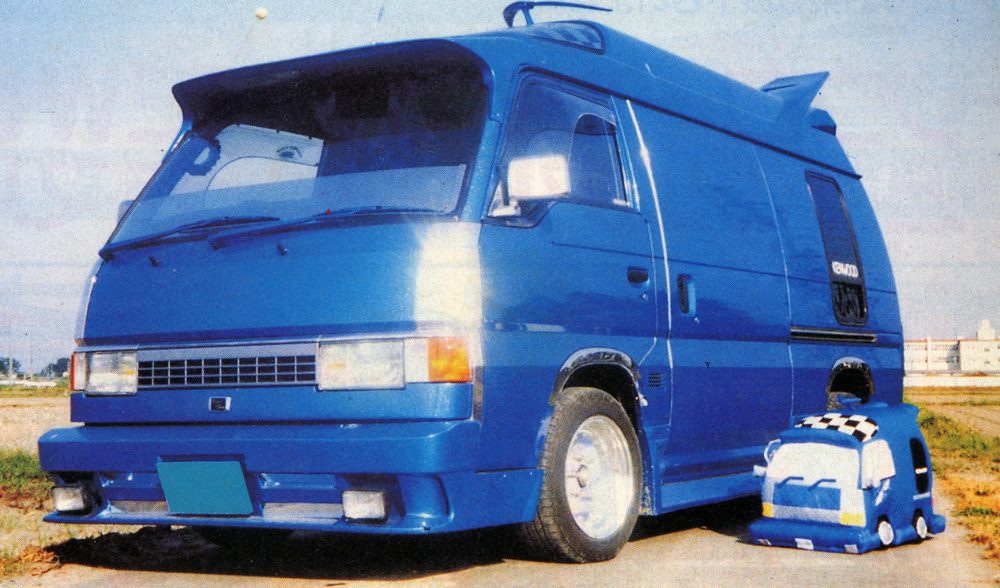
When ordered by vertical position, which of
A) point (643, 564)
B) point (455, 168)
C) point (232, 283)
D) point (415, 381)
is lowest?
point (643, 564)

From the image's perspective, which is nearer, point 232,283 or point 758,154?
point 232,283

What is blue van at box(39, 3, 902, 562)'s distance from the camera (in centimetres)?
504

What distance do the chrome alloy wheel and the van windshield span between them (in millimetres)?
1448

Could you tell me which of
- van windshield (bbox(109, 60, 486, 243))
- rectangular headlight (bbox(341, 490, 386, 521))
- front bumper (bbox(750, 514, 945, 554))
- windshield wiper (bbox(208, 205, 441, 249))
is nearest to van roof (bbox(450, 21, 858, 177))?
van windshield (bbox(109, 60, 486, 243))

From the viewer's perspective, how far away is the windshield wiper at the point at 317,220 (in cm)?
527

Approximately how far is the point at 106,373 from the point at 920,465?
437 centimetres

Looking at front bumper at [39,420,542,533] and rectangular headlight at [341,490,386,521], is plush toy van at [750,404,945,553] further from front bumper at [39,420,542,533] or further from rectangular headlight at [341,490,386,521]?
rectangular headlight at [341,490,386,521]

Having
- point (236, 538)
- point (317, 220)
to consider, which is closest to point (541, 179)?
point (317, 220)

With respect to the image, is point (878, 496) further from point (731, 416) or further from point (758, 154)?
point (758, 154)

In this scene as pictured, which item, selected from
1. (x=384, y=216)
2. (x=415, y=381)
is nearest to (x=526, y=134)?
(x=384, y=216)

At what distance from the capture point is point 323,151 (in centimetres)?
590

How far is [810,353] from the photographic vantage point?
8.02m

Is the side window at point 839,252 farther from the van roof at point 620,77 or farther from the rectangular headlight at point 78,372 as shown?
the rectangular headlight at point 78,372

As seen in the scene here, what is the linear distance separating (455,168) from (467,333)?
0.81 metres
